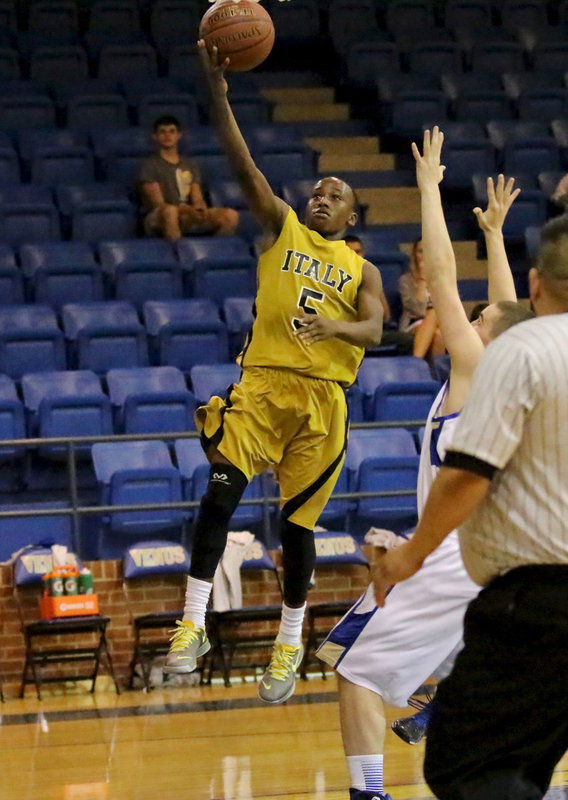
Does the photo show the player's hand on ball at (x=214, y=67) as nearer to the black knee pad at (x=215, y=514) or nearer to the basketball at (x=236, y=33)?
the basketball at (x=236, y=33)

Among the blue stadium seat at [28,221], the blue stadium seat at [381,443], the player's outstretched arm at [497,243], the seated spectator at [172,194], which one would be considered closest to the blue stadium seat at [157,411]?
the blue stadium seat at [381,443]

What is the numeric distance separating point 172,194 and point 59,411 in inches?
110

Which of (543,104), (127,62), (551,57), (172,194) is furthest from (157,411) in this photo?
(551,57)

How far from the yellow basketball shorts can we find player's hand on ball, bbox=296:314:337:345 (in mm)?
317

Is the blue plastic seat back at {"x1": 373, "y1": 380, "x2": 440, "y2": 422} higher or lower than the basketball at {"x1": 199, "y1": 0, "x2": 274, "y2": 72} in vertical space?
lower

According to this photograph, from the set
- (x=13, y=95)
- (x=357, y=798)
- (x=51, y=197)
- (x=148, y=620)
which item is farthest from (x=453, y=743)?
(x=13, y=95)

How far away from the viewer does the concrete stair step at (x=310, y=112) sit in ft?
47.7

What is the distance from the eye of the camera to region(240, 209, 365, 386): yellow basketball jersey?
5828mm

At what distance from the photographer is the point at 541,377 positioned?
3355mm

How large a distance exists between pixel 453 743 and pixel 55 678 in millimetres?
5889

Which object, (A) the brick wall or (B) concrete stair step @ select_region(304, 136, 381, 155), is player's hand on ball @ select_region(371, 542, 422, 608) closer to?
(A) the brick wall

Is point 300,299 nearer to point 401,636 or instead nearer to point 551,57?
point 401,636

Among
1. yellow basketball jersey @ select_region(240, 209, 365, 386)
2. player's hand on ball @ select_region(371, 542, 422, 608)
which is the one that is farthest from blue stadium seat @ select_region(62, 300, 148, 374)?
player's hand on ball @ select_region(371, 542, 422, 608)

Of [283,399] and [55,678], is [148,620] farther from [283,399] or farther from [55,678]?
[283,399]
